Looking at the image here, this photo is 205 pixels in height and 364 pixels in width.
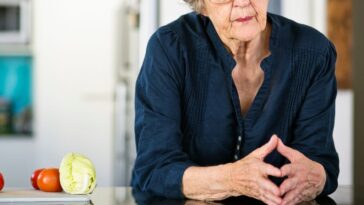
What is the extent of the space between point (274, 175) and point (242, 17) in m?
0.43

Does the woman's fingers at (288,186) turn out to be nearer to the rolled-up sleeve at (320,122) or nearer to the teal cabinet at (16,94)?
the rolled-up sleeve at (320,122)

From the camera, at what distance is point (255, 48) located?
1757 millimetres

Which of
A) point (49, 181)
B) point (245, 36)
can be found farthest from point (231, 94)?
point (49, 181)

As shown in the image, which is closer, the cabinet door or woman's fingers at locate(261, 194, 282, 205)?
woman's fingers at locate(261, 194, 282, 205)

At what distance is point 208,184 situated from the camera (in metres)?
1.40

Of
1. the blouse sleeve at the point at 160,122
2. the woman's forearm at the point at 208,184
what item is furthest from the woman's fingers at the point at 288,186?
the blouse sleeve at the point at 160,122

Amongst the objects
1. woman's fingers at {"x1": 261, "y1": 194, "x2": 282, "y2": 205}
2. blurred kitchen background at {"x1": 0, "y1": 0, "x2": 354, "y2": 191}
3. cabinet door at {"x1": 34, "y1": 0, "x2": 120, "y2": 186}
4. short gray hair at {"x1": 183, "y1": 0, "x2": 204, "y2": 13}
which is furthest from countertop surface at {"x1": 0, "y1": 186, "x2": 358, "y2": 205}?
cabinet door at {"x1": 34, "y1": 0, "x2": 120, "y2": 186}

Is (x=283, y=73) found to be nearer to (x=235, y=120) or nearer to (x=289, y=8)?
(x=235, y=120)

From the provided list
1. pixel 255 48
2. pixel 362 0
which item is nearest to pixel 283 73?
pixel 255 48

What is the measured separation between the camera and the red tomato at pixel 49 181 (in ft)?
4.87

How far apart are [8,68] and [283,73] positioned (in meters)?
4.14

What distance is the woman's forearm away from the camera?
1.39 m

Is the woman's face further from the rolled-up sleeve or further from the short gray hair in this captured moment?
the rolled-up sleeve

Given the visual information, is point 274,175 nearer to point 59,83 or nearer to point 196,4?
point 196,4
